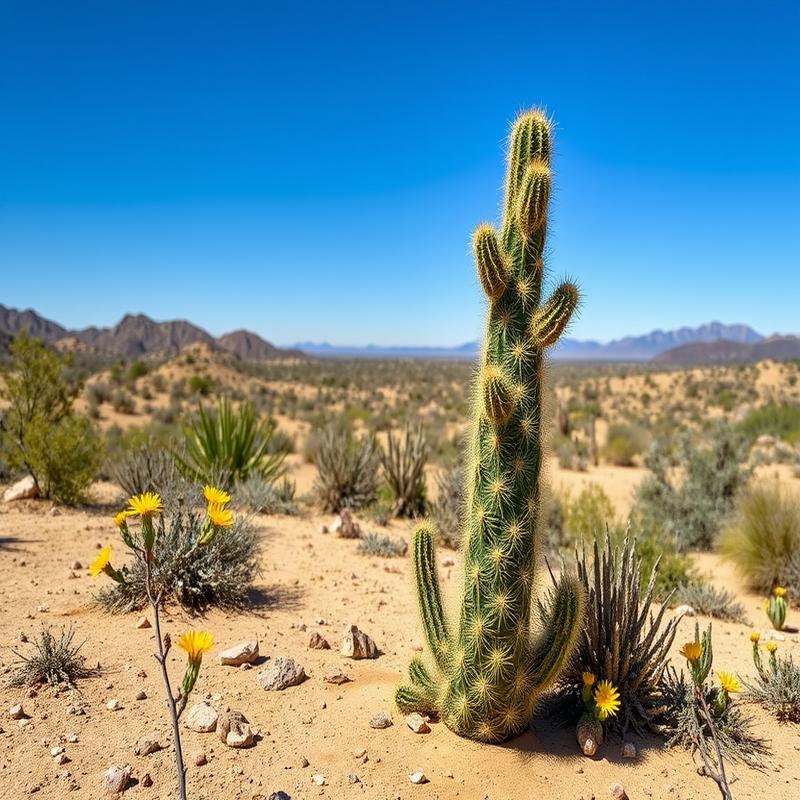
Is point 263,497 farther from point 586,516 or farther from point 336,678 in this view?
point 336,678

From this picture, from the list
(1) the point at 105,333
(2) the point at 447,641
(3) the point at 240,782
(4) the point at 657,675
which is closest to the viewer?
(3) the point at 240,782

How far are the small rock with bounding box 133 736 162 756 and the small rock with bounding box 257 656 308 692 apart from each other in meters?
0.79

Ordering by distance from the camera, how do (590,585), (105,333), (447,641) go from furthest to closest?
(105,333), (590,585), (447,641)

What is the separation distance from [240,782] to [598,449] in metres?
17.4

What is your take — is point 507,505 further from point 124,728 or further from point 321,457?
point 321,457

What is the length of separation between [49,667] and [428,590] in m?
2.30

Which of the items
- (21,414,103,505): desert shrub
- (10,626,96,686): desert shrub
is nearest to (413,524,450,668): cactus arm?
(10,626,96,686): desert shrub

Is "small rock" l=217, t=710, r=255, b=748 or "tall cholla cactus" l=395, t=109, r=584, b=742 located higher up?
"tall cholla cactus" l=395, t=109, r=584, b=742

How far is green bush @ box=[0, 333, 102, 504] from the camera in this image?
8.06 metres

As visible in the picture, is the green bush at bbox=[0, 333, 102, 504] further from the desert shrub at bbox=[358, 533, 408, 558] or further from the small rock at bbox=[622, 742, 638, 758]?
the small rock at bbox=[622, 742, 638, 758]

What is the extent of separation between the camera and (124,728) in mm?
3627

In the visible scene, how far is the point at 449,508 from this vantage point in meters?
8.72

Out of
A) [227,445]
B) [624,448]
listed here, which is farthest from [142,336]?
[227,445]

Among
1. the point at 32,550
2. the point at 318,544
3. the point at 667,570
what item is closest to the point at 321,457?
the point at 318,544
